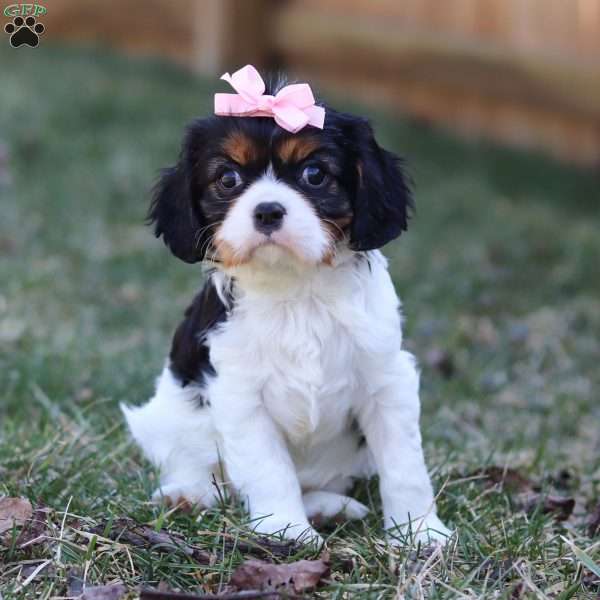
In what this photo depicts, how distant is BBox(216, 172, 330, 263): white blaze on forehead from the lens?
3236mm

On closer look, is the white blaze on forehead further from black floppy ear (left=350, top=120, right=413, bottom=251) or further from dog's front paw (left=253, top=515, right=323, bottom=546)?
dog's front paw (left=253, top=515, right=323, bottom=546)

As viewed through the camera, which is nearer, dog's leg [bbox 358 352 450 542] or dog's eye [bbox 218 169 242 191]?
dog's eye [bbox 218 169 242 191]

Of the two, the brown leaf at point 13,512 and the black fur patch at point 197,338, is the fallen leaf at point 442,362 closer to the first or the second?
the black fur patch at point 197,338

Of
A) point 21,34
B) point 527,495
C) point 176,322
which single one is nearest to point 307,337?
point 527,495

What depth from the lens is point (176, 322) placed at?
21.5 ft

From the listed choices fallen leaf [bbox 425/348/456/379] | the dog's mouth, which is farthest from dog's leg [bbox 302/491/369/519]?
fallen leaf [bbox 425/348/456/379]

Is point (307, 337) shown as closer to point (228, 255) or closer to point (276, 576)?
point (228, 255)

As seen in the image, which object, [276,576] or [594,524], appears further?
[594,524]

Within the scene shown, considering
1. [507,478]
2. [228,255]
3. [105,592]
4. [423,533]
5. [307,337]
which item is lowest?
[507,478]

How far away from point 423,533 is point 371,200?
106 centimetres

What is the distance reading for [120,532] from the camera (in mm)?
3221

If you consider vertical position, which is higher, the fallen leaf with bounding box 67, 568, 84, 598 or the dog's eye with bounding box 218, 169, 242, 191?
the dog's eye with bounding box 218, 169, 242, 191

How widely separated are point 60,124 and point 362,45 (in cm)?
301

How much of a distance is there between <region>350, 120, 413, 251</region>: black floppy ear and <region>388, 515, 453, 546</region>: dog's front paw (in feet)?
2.80
